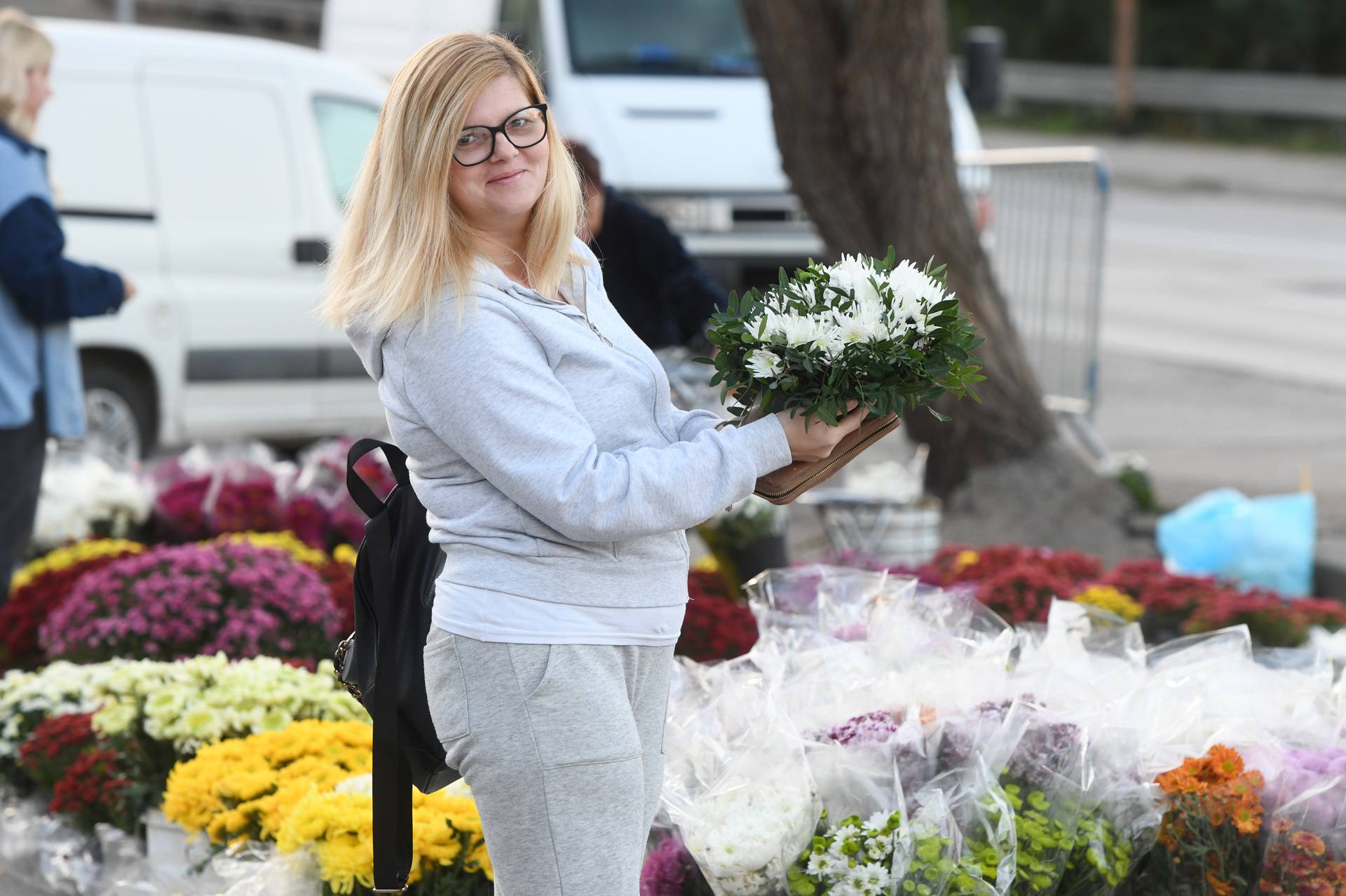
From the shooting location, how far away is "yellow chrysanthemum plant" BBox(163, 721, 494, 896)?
3260mm

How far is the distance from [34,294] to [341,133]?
3973mm

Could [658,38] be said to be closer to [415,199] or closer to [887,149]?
[887,149]

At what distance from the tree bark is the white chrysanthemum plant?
4.37 metres

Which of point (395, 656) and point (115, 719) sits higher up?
point (395, 656)

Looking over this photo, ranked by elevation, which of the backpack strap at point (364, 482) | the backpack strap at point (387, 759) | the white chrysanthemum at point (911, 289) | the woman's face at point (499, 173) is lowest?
the backpack strap at point (387, 759)

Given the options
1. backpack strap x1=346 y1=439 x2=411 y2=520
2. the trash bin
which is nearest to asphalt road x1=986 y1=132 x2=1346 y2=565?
the trash bin

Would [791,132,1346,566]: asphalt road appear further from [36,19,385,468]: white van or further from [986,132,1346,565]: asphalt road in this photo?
[36,19,385,468]: white van

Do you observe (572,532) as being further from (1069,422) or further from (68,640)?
(1069,422)

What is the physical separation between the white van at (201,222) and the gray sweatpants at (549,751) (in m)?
5.61

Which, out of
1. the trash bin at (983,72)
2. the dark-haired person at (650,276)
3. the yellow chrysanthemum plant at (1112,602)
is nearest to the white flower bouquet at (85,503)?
the dark-haired person at (650,276)

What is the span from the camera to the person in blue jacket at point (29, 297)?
4.75 meters

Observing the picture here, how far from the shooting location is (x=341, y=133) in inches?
338

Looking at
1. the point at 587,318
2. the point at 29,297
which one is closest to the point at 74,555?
the point at 29,297

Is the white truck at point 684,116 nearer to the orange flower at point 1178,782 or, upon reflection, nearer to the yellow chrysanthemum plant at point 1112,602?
the yellow chrysanthemum plant at point 1112,602
